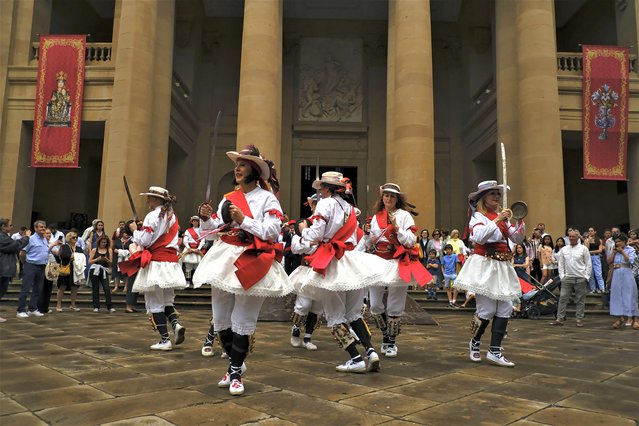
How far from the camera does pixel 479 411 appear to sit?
3719 mm

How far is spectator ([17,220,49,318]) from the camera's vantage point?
32.0 ft

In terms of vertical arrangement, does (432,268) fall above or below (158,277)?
above

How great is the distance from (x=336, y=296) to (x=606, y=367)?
3273 mm

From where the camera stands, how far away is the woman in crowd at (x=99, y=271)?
1077cm

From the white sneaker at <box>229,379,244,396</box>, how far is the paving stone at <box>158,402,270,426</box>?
10.0 inches

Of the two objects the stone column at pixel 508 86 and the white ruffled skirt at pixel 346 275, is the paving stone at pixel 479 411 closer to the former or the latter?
the white ruffled skirt at pixel 346 275

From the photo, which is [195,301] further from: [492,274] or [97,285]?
[492,274]

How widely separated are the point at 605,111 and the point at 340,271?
56.9 ft

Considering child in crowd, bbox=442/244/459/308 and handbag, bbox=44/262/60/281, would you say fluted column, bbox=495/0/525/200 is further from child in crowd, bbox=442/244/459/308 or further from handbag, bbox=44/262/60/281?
handbag, bbox=44/262/60/281

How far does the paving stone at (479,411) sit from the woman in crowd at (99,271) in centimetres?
906

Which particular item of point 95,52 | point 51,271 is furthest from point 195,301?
point 95,52

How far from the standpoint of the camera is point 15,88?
19.3 meters

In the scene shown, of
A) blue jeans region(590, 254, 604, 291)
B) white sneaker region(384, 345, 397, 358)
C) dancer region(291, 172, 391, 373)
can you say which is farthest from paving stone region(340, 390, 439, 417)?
blue jeans region(590, 254, 604, 291)

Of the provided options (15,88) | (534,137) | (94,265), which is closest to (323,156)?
(534,137)
